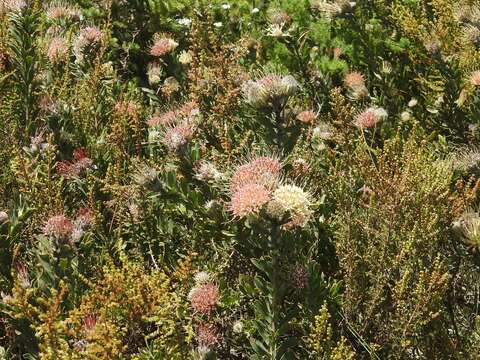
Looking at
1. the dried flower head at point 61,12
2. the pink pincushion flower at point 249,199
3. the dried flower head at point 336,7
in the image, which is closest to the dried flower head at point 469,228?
the pink pincushion flower at point 249,199

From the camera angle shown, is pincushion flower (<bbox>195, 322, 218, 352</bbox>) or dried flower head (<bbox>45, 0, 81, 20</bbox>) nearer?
pincushion flower (<bbox>195, 322, 218, 352</bbox>)

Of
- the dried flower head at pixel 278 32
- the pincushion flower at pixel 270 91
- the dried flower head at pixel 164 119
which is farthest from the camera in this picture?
the dried flower head at pixel 278 32

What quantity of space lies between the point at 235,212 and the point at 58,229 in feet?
2.39

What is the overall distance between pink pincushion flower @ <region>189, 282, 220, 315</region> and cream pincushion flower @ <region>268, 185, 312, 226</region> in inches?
17.2

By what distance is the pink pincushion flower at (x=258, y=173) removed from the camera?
2.27 meters

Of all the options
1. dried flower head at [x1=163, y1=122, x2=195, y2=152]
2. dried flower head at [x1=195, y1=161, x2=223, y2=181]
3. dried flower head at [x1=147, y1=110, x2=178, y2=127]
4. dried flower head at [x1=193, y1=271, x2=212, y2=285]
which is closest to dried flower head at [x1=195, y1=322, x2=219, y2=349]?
dried flower head at [x1=193, y1=271, x2=212, y2=285]

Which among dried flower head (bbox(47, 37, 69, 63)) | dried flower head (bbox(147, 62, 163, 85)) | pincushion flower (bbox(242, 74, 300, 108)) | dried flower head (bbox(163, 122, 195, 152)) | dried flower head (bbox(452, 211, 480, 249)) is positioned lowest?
dried flower head (bbox(147, 62, 163, 85))

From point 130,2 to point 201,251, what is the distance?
310 centimetres

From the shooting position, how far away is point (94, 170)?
10.3 feet

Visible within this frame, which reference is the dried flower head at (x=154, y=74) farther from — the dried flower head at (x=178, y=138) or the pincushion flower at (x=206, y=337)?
the pincushion flower at (x=206, y=337)

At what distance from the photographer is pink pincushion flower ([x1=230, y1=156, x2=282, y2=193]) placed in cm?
227

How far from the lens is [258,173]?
232cm

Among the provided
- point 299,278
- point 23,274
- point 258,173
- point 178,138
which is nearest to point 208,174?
point 178,138

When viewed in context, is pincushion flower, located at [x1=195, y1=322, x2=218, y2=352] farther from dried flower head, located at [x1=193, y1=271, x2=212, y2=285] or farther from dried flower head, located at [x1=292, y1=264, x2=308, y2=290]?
dried flower head, located at [x1=292, y1=264, x2=308, y2=290]
